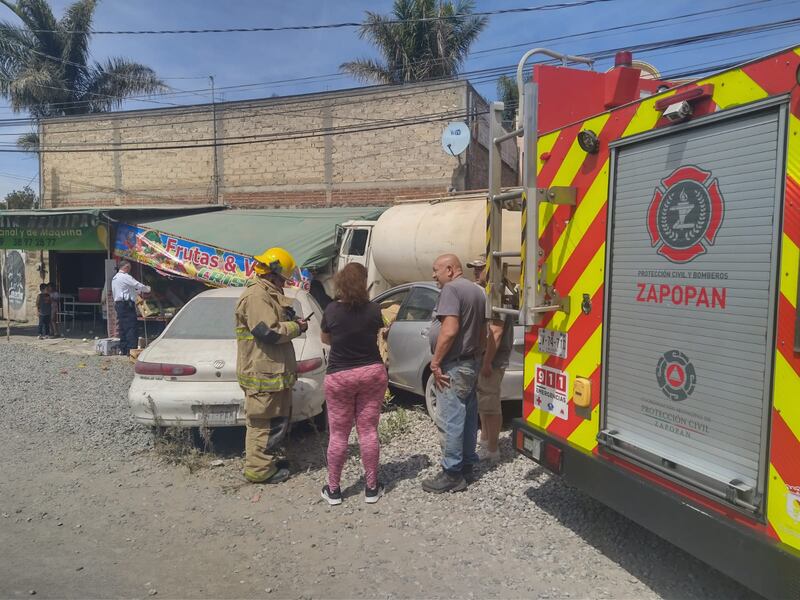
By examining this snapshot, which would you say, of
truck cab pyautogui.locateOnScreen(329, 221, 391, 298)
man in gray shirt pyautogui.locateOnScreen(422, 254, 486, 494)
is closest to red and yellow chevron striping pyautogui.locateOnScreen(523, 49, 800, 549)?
man in gray shirt pyautogui.locateOnScreen(422, 254, 486, 494)

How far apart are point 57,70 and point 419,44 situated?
49.8 feet

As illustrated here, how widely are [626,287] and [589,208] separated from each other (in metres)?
0.53

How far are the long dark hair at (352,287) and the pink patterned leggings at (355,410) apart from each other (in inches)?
19.0

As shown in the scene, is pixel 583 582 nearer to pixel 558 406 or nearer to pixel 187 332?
pixel 558 406

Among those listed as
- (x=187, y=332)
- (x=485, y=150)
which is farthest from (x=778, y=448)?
(x=485, y=150)

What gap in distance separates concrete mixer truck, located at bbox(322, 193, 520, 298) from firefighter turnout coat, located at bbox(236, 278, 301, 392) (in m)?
3.26

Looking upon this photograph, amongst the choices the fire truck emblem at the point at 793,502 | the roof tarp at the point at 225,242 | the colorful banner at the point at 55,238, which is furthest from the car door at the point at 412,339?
the colorful banner at the point at 55,238

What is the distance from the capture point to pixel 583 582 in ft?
10.7

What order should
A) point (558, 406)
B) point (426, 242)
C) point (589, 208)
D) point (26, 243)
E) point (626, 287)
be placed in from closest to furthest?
1. point (626, 287)
2. point (589, 208)
3. point (558, 406)
4. point (426, 242)
5. point (26, 243)

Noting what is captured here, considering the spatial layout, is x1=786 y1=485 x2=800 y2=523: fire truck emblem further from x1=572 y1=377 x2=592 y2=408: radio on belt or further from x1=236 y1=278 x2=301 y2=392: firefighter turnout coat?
x1=236 y1=278 x2=301 y2=392: firefighter turnout coat

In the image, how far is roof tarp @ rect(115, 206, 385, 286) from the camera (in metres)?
11.3

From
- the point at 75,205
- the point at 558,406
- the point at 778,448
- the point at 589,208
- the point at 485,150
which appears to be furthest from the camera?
the point at 75,205

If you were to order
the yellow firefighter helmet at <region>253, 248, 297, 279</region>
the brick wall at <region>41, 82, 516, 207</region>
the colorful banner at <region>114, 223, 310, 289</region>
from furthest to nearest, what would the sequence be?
the brick wall at <region>41, 82, 516, 207</region>, the colorful banner at <region>114, 223, 310, 289</region>, the yellow firefighter helmet at <region>253, 248, 297, 279</region>

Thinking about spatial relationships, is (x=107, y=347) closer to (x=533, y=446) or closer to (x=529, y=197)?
(x=533, y=446)
